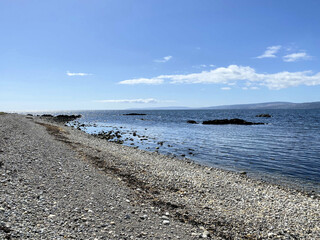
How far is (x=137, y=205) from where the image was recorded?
432 inches

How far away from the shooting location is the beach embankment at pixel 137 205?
8.11 meters

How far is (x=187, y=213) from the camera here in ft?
35.4

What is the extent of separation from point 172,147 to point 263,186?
18.3 metres

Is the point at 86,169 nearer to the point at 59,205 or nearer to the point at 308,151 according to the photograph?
the point at 59,205

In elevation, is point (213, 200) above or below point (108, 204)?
below

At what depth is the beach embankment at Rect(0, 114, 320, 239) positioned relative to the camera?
8.11m

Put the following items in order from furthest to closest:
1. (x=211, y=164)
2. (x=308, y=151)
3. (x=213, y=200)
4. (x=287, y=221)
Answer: (x=308, y=151)
(x=211, y=164)
(x=213, y=200)
(x=287, y=221)

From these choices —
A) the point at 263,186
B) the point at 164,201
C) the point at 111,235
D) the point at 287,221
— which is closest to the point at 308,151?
the point at 263,186

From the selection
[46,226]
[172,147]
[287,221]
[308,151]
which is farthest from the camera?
[172,147]

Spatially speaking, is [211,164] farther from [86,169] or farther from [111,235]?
[111,235]

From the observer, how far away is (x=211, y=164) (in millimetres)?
23594

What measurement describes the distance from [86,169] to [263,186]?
1306cm

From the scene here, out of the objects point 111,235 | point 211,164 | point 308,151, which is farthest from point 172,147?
point 111,235

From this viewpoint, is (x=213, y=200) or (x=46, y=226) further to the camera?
(x=213, y=200)
